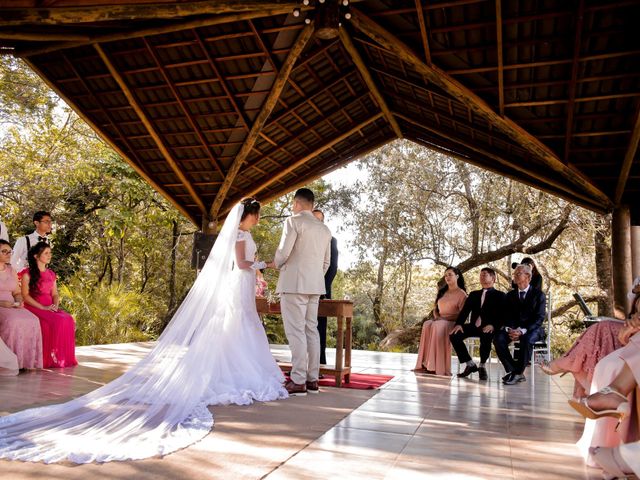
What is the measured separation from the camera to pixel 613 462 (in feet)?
7.39

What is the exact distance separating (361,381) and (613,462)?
3.46 m

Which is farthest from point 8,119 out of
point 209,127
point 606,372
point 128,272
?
point 606,372

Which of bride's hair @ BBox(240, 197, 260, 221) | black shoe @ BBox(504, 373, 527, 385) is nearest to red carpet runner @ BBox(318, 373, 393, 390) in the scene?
black shoe @ BBox(504, 373, 527, 385)

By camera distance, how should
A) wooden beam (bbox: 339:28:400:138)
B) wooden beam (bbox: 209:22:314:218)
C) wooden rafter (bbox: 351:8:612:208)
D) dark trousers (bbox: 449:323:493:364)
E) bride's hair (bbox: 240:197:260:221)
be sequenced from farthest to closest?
wooden beam (bbox: 339:28:400:138), wooden beam (bbox: 209:22:314:218), wooden rafter (bbox: 351:8:612:208), dark trousers (bbox: 449:323:493:364), bride's hair (bbox: 240:197:260:221)

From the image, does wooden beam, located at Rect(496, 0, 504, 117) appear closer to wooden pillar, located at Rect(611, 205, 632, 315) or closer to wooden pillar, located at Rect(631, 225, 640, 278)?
wooden pillar, located at Rect(611, 205, 632, 315)

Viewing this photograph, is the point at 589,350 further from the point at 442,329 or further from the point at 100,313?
the point at 100,313

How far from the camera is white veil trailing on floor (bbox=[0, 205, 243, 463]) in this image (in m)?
2.50

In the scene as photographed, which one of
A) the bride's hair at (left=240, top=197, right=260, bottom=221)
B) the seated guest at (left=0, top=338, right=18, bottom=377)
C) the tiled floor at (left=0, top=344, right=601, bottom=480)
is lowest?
the tiled floor at (left=0, top=344, right=601, bottom=480)

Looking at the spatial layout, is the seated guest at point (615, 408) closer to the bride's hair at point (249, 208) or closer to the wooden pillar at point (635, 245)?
the bride's hair at point (249, 208)

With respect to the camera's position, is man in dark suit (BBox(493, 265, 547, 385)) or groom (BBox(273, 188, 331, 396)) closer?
groom (BBox(273, 188, 331, 396))

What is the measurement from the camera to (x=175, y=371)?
3750 millimetres

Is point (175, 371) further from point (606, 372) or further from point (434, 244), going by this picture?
point (434, 244)

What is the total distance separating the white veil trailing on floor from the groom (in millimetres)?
450

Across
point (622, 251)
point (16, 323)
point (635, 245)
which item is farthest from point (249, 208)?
point (635, 245)
